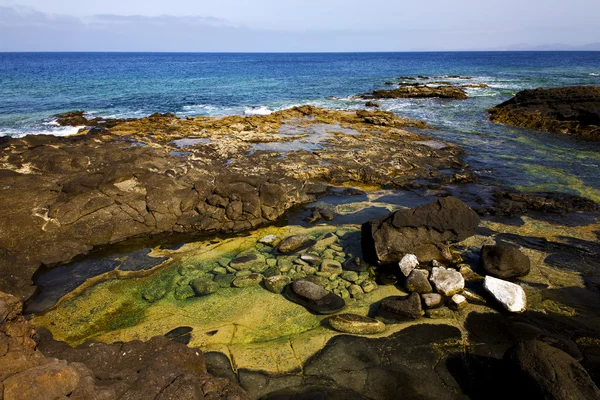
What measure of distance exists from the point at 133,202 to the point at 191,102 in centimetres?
3471

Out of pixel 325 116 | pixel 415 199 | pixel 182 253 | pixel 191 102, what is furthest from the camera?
pixel 191 102

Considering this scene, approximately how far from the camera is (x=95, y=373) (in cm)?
599

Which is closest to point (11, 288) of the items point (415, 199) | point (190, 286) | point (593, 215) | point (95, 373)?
point (190, 286)

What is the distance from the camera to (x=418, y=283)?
1005 centimetres

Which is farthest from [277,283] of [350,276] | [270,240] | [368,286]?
[270,240]

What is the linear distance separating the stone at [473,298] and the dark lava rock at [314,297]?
3.21 m

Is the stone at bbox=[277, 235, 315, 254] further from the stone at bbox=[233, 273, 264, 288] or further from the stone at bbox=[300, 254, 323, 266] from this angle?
the stone at bbox=[233, 273, 264, 288]

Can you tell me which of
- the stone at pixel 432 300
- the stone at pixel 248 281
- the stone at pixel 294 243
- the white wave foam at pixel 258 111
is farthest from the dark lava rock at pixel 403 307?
the white wave foam at pixel 258 111

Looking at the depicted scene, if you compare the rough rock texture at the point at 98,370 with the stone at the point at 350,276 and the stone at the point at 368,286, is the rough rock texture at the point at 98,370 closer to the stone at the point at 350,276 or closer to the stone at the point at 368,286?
the stone at the point at 368,286

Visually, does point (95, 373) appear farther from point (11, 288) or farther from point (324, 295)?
point (11, 288)

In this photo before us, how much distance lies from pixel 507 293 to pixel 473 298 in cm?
80

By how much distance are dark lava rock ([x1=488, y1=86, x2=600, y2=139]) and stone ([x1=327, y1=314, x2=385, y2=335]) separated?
29.2 m

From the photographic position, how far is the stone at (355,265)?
11305 mm

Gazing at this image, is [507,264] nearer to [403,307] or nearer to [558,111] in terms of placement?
[403,307]
